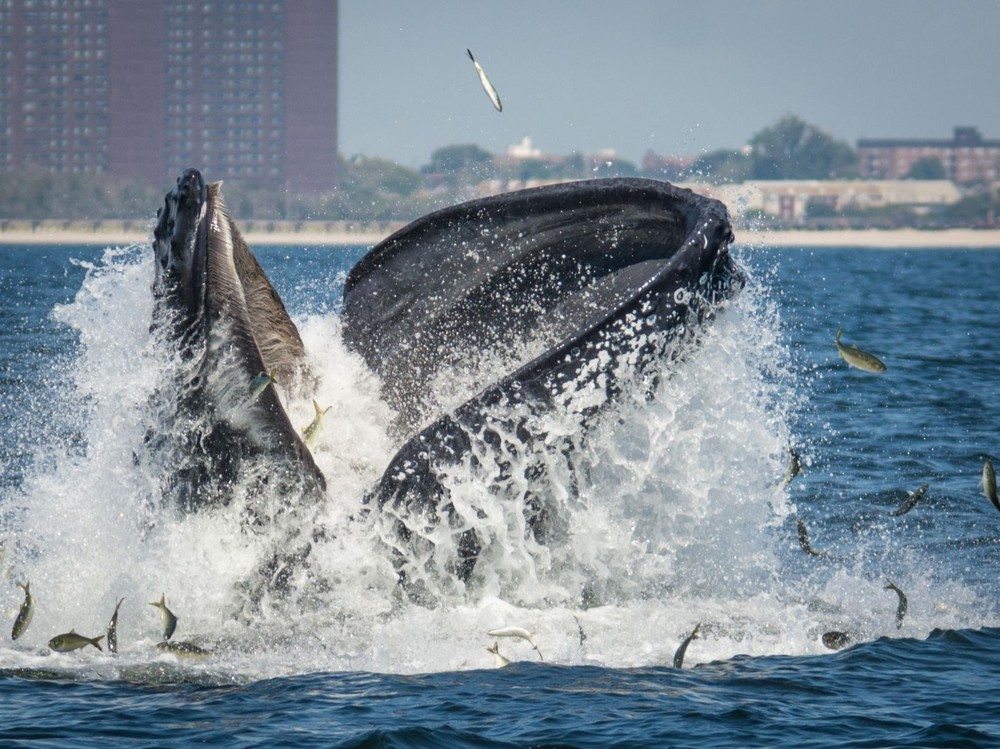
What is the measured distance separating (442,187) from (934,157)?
64113mm

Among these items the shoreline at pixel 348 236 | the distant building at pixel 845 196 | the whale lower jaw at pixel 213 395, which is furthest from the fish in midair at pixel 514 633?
the distant building at pixel 845 196

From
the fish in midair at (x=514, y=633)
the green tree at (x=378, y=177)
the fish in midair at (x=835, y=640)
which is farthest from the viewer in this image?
the green tree at (x=378, y=177)

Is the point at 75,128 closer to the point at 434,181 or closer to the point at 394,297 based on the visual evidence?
the point at 434,181

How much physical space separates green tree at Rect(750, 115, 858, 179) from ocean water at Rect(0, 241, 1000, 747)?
6627 inches

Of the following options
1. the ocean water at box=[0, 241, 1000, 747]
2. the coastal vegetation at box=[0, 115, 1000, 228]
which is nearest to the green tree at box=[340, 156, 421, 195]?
the coastal vegetation at box=[0, 115, 1000, 228]

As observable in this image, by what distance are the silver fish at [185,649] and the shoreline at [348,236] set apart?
108671 mm

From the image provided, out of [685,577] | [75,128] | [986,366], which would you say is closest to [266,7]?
[75,128]

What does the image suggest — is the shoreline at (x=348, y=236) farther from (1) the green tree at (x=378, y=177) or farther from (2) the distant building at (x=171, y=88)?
(2) the distant building at (x=171, y=88)

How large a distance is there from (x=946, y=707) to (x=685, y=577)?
205cm

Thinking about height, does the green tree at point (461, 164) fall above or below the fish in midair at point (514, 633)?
above

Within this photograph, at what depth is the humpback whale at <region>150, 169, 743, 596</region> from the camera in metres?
6.29

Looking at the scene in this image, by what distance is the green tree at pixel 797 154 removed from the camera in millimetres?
175125

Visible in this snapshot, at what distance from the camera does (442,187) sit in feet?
527

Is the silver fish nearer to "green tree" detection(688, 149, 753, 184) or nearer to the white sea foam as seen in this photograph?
the white sea foam
